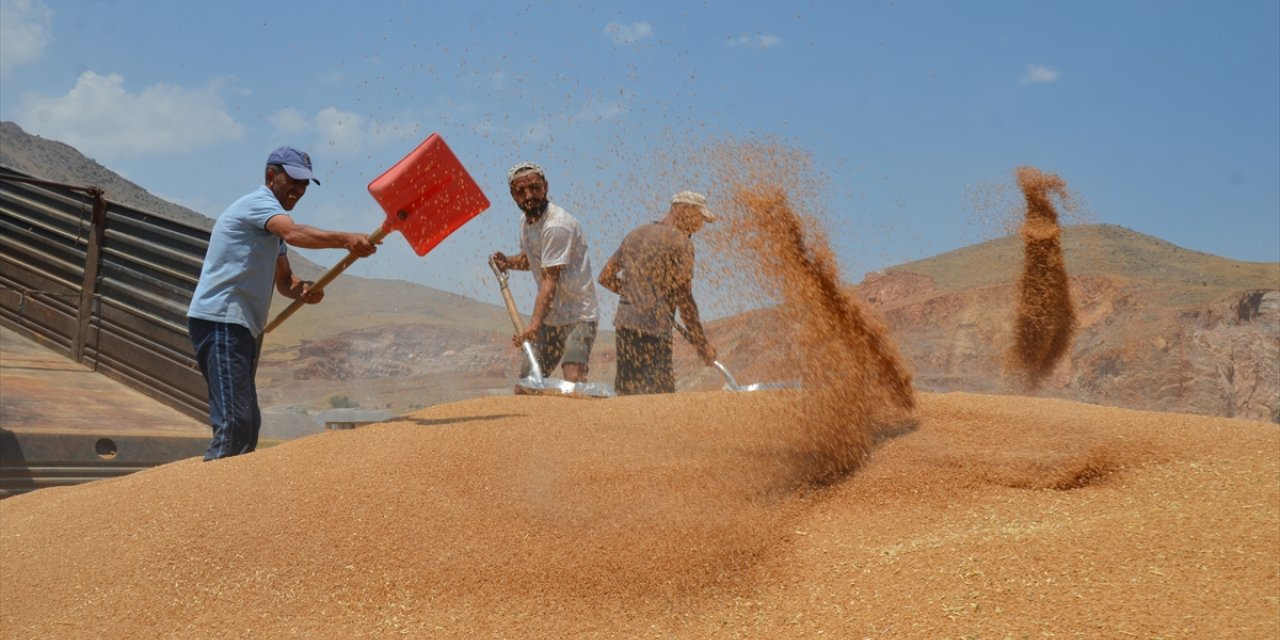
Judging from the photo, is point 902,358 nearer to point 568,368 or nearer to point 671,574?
point 671,574

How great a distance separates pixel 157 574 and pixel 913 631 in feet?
6.12

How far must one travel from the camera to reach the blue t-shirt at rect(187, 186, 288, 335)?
3695 mm

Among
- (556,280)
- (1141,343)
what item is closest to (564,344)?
(556,280)

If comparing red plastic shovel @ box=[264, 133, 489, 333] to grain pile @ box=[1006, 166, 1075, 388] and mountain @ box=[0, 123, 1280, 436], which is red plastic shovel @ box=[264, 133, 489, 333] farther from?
grain pile @ box=[1006, 166, 1075, 388]

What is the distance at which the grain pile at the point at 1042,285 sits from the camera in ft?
14.2

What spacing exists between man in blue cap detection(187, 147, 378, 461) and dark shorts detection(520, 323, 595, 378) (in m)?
1.22

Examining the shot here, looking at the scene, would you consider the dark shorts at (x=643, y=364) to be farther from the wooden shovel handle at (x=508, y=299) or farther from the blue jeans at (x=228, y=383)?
the blue jeans at (x=228, y=383)

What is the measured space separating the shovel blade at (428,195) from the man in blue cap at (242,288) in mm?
196

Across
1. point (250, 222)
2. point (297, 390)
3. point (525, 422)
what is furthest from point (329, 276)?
point (297, 390)

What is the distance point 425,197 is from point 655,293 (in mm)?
1290

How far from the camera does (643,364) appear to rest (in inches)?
189

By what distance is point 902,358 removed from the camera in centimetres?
341

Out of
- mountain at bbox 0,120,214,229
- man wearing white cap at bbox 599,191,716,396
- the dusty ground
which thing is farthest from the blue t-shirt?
mountain at bbox 0,120,214,229

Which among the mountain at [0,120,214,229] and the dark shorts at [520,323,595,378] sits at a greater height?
the mountain at [0,120,214,229]
